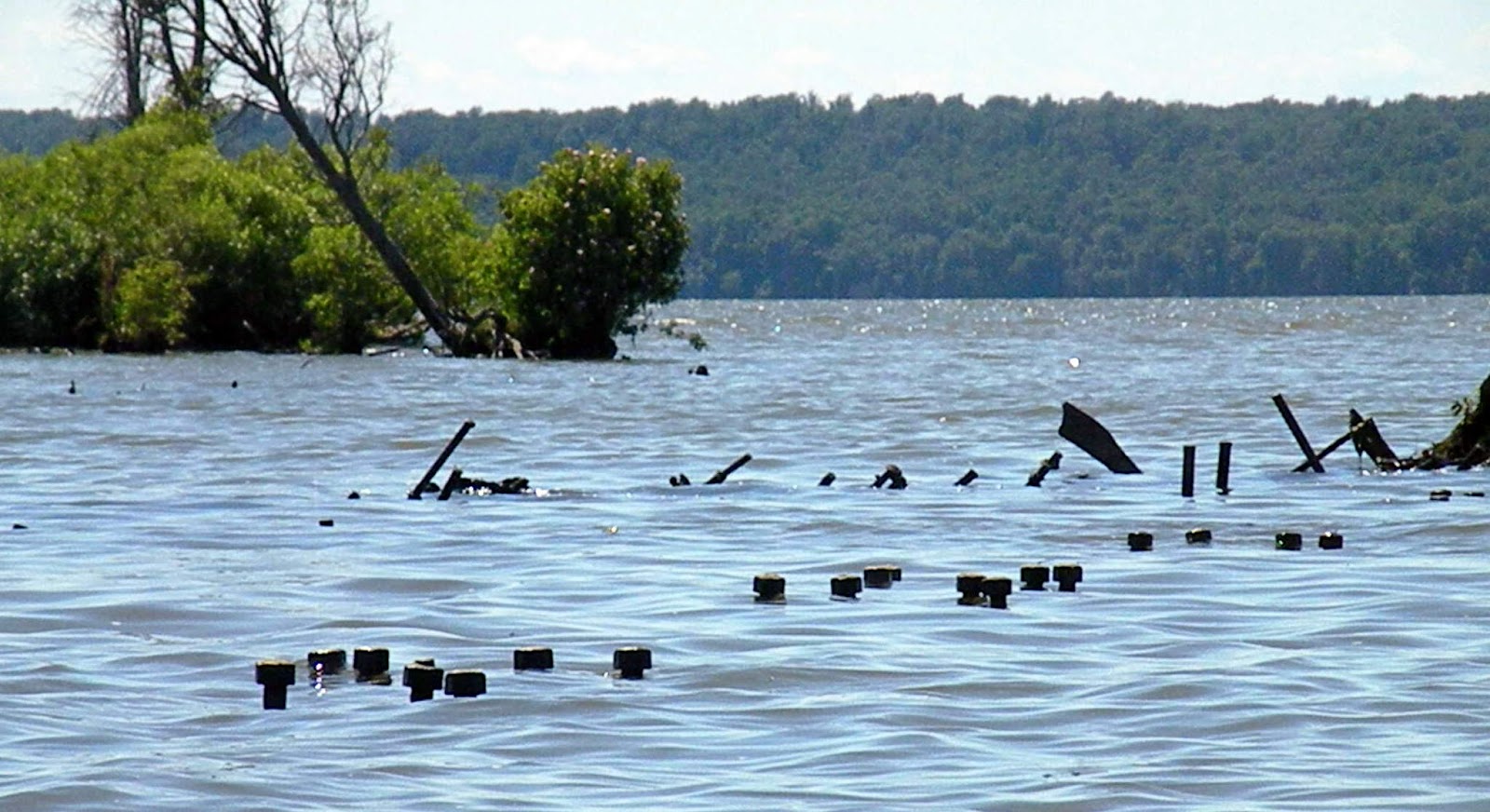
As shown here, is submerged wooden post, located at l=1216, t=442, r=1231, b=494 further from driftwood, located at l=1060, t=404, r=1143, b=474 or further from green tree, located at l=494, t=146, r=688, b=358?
green tree, located at l=494, t=146, r=688, b=358

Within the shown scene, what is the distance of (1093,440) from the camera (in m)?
23.5

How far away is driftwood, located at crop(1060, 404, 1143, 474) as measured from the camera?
2241 cm

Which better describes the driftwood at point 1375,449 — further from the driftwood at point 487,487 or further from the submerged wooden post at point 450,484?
the submerged wooden post at point 450,484

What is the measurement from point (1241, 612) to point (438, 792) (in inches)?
240

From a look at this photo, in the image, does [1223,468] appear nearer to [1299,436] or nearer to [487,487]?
[1299,436]

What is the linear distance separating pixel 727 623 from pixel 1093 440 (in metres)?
10.6

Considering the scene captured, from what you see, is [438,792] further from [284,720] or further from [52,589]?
[52,589]

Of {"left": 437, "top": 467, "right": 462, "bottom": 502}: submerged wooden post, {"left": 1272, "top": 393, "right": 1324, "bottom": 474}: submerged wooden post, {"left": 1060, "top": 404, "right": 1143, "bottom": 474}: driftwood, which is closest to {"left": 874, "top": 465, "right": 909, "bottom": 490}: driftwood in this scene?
{"left": 1060, "top": 404, "right": 1143, "bottom": 474}: driftwood

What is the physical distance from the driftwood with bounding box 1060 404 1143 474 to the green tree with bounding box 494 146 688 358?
2627cm

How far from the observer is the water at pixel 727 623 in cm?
952

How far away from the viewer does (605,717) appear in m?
10.7

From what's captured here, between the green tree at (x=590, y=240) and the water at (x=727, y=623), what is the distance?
18.4 metres

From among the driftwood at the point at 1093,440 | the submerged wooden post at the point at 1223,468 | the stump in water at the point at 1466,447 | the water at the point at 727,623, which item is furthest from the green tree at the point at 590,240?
the submerged wooden post at the point at 1223,468

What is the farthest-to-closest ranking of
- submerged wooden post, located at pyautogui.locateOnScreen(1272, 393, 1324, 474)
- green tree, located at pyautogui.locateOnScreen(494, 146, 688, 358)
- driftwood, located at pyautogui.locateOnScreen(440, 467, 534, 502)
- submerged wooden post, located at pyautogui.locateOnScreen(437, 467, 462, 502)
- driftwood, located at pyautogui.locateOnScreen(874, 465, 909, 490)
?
1. green tree, located at pyautogui.locateOnScreen(494, 146, 688, 358)
2. driftwood, located at pyautogui.locateOnScreen(874, 465, 909, 490)
3. submerged wooden post, located at pyautogui.locateOnScreen(1272, 393, 1324, 474)
4. driftwood, located at pyautogui.locateOnScreen(440, 467, 534, 502)
5. submerged wooden post, located at pyautogui.locateOnScreen(437, 467, 462, 502)
